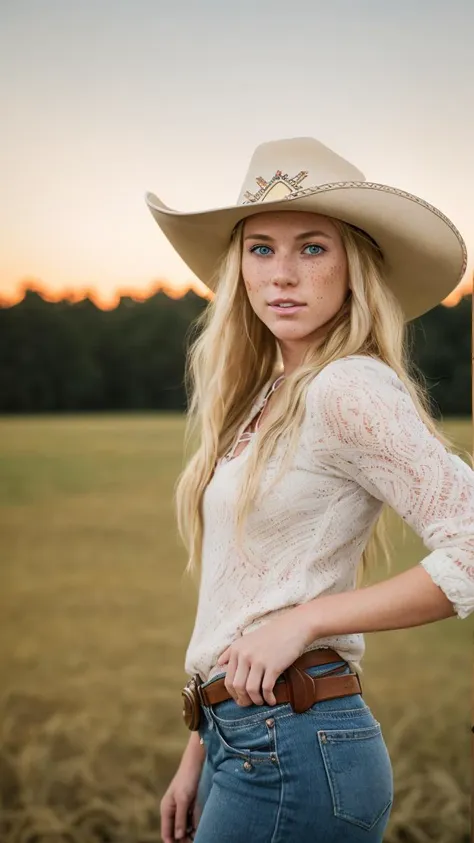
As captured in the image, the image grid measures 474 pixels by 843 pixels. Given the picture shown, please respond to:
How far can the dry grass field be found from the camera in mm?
2852

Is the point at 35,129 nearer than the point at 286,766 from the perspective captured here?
No

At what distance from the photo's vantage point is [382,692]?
2.95 meters

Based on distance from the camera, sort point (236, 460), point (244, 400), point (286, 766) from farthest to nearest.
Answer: point (244, 400), point (236, 460), point (286, 766)

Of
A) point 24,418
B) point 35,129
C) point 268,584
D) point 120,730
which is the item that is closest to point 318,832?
point 268,584

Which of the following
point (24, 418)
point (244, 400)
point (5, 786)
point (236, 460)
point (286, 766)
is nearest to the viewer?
point (286, 766)

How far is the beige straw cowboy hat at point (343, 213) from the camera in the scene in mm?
1239

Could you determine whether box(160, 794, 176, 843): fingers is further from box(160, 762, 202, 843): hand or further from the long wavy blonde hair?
the long wavy blonde hair

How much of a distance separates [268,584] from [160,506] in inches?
76.9

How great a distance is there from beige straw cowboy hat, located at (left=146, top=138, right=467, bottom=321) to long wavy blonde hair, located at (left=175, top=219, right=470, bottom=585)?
0.13ft

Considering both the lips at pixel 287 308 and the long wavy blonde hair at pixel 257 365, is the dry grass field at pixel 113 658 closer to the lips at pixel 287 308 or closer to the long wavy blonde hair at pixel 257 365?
the long wavy blonde hair at pixel 257 365

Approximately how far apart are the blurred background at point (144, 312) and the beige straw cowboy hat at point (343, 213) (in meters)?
1.51

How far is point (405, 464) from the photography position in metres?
1.06

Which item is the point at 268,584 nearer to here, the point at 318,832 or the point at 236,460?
the point at 236,460

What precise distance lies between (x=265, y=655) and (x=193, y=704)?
173 mm
